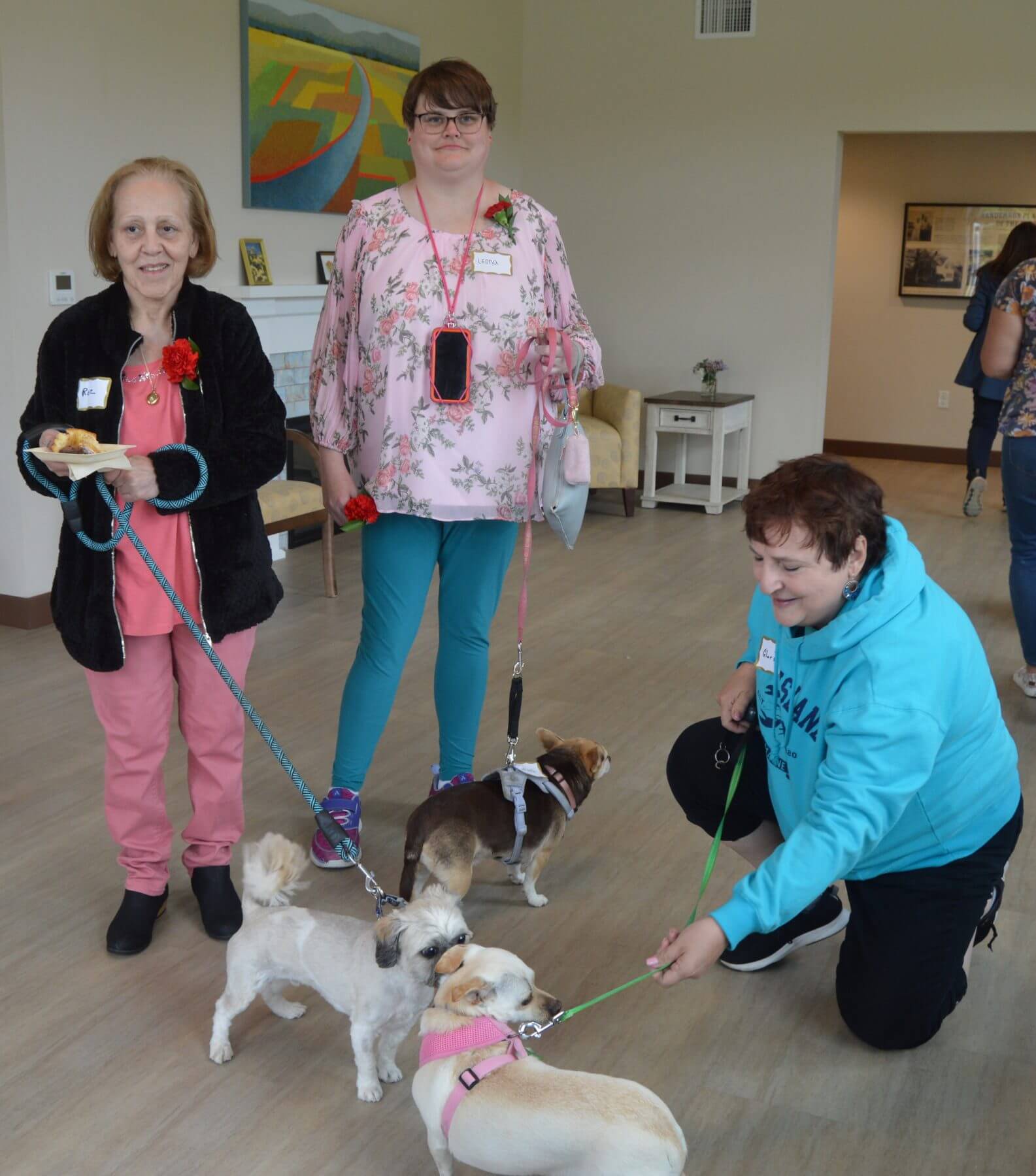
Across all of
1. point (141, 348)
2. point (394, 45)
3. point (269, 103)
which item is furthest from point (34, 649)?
point (394, 45)

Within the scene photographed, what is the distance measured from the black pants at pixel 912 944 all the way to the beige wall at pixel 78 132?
3.27 meters

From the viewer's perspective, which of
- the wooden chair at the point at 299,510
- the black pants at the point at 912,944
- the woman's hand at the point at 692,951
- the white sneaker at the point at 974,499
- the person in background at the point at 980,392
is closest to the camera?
the woman's hand at the point at 692,951

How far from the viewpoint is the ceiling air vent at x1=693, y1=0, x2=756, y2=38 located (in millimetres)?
6762

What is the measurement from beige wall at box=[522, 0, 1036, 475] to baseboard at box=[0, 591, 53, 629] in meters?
4.22

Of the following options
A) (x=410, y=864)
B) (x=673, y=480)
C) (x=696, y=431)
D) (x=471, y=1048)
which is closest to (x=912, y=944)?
(x=471, y=1048)

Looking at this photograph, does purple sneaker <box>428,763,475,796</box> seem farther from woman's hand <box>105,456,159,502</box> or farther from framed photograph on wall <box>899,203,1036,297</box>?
framed photograph on wall <box>899,203,1036,297</box>

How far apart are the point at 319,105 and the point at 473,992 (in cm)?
486

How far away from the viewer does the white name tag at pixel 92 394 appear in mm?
1978

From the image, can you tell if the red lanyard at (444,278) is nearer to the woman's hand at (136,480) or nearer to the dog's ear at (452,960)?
the woman's hand at (136,480)

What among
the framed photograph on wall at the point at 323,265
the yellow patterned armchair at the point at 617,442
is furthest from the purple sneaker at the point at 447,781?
the yellow patterned armchair at the point at 617,442

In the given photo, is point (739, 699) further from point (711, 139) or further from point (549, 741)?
point (711, 139)

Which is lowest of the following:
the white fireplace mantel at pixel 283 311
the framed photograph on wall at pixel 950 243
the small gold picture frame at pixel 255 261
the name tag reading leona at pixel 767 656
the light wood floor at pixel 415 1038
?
the light wood floor at pixel 415 1038

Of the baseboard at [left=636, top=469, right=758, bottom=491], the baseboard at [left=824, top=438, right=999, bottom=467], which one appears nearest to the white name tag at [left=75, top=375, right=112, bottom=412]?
the baseboard at [left=636, top=469, right=758, bottom=491]

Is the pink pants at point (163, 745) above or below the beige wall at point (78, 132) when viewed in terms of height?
below
